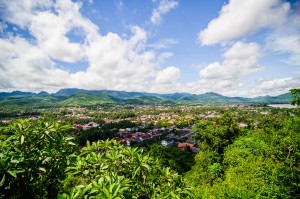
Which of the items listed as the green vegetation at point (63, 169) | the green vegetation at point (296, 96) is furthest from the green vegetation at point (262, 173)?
the green vegetation at point (63, 169)

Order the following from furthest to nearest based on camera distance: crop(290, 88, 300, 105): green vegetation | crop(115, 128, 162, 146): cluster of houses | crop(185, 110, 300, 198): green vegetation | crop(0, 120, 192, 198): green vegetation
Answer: crop(115, 128, 162, 146): cluster of houses
crop(185, 110, 300, 198): green vegetation
crop(290, 88, 300, 105): green vegetation
crop(0, 120, 192, 198): green vegetation

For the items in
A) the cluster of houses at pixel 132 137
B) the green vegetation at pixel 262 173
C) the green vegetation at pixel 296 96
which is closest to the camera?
the green vegetation at pixel 296 96

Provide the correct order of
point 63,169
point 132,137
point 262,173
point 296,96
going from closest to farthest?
point 63,169 < point 296,96 < point 262,173 < point 132,137

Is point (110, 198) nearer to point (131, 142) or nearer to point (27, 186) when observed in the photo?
point (27, 186)

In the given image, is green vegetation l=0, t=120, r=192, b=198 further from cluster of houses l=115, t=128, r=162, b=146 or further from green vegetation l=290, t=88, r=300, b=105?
cluster of houses l=115, t=128, r=162, b=146

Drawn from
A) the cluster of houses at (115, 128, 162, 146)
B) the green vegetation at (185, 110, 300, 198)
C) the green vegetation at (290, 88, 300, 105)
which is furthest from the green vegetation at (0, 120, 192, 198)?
Result: the cluster of houses at (115, 128, 162, 146)

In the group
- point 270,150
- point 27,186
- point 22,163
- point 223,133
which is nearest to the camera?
point 22,163

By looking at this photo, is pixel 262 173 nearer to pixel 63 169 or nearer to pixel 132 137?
pixel 63 169

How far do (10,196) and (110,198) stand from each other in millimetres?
1670

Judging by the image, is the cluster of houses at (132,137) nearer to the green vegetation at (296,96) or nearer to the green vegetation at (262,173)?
the green vegetation at (262,173)

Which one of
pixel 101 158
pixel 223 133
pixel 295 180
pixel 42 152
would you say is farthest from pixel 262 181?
pixel 223 133

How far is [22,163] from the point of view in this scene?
2.68m

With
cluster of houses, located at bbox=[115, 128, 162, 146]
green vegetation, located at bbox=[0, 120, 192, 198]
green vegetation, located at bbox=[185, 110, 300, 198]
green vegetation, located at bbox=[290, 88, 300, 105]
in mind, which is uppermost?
green vegetation, located at bbox=[290, 88, 300, 105]

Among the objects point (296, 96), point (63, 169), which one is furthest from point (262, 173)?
point (63, 169)
